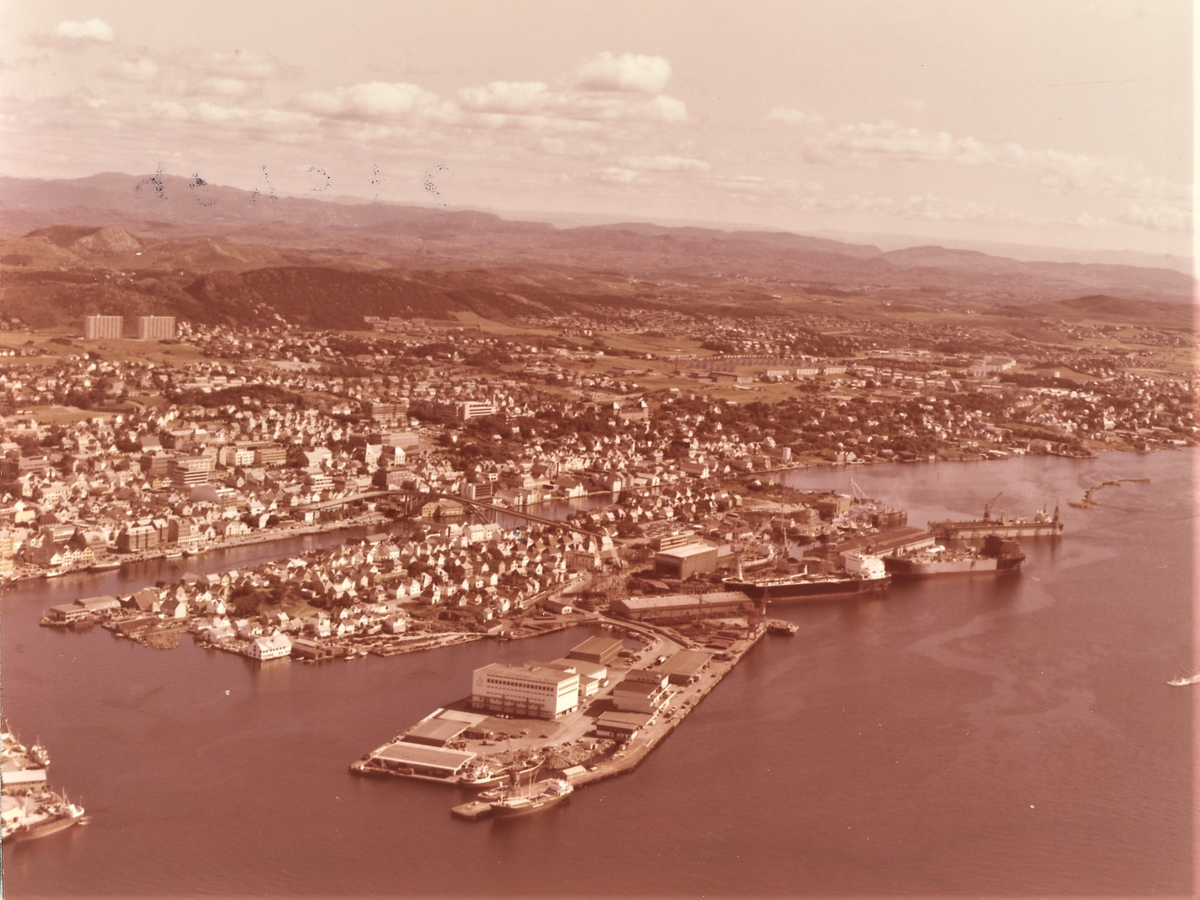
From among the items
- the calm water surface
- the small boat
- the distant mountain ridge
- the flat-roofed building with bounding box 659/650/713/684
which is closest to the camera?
the calm water surface

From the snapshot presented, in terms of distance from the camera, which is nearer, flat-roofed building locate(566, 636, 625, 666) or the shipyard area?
the shipyard area

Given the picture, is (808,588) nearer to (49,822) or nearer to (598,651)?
(598,651)

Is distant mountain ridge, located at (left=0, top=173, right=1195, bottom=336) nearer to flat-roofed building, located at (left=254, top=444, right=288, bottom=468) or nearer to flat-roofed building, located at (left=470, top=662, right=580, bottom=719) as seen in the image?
flat-roofed building, located at (left=254, top=444, right=288, bottom=468)

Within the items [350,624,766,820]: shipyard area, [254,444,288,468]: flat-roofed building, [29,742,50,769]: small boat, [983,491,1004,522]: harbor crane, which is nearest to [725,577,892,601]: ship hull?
[350,624,766,820]: shipyard area

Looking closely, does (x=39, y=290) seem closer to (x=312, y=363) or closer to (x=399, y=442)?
(x=312, y=363)

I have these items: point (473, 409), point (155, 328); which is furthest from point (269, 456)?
point (155, 328)

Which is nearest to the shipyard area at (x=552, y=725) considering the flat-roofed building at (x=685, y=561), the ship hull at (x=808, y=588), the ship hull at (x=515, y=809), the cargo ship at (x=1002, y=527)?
the ship hull at (x=515, y=809)

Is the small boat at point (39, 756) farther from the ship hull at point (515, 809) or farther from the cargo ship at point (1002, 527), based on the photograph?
the cargo ship at point (1002, 527)
